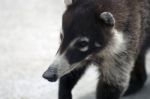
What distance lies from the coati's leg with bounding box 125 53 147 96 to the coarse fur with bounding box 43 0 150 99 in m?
0.51

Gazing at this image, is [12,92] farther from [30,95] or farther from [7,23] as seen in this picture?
[7,23]

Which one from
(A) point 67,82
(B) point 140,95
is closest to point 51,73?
(A) point 67,82

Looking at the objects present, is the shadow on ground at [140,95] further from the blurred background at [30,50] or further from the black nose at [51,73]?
the black nose at [51,73]

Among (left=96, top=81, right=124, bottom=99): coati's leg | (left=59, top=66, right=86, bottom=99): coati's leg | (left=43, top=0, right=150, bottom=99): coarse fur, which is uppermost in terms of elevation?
(left=43, top=0, right=150, bottom=99): coarse fur

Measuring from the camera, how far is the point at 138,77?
4.79 meters

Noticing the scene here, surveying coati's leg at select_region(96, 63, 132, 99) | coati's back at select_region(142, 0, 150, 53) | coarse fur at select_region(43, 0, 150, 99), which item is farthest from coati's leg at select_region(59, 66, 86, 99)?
coati's back at select_region(142, 0, 150, 53)

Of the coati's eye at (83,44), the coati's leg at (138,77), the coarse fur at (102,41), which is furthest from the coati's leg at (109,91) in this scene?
the coati's leg at (138,77)

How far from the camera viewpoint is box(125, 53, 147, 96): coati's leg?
15.5 ft

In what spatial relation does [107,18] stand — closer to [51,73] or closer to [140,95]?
[51,73]

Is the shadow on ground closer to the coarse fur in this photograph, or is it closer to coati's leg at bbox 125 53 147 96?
coati's leg at bbox 125 53 147 96

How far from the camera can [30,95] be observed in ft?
15.2

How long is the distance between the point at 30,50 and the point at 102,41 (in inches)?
78.2

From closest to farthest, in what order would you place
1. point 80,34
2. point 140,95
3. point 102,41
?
point 80,34, point 102,41, point 140,95

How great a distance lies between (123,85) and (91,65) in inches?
12.0
